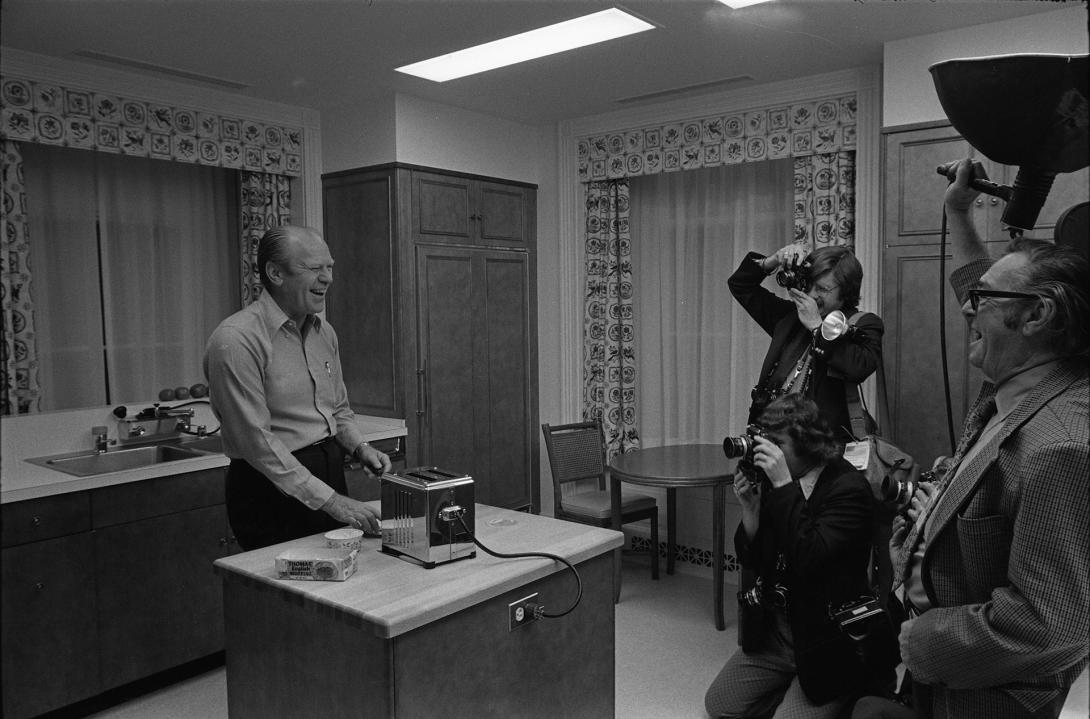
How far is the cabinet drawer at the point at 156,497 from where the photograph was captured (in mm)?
2703

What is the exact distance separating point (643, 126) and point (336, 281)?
1.72 metres

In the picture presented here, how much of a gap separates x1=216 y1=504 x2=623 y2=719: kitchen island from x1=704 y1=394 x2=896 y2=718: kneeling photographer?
57 cm

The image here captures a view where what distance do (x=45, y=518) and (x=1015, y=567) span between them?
264cm

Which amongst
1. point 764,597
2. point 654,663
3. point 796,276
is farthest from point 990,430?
point 654,663

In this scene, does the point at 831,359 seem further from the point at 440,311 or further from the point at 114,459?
the point at 114,459

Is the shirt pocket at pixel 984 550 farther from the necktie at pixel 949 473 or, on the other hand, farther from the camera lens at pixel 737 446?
the camera lens at pixel 737 446

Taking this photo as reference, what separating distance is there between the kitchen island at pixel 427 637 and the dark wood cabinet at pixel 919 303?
1642 mm

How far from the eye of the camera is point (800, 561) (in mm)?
2215

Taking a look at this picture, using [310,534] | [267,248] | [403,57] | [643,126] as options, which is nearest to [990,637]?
[310,534]

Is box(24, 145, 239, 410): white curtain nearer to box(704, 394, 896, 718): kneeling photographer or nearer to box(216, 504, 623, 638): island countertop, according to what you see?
box(216, 504, 623, 638): island countertop

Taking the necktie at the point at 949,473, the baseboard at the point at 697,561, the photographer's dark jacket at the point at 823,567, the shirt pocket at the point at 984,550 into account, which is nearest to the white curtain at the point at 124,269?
the baseboard at the point at 697,561

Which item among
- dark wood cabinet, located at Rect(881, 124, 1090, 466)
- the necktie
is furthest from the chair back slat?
the necktie

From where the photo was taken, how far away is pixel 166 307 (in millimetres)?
3646

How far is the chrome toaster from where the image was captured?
5.69ft
